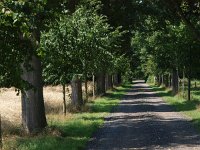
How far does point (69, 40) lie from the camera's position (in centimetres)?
2186

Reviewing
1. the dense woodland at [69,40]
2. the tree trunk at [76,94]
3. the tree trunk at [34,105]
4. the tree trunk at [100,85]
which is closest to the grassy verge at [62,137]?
the tree trunk at [34,105]

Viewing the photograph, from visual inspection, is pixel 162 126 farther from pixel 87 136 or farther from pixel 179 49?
pixel 179 49

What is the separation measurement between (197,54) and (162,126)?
13.8 meters

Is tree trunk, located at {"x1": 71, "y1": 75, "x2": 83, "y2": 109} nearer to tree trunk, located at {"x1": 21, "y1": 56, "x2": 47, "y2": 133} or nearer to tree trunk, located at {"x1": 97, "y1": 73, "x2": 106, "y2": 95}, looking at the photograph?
tree trunk, located at {"x1": 21, "y1": 56, "x2": 47, "y2": 133}

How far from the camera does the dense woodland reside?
846 cm

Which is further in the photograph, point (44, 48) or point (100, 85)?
point (100, 85)

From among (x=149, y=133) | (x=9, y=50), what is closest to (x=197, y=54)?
(x=149, y=133)

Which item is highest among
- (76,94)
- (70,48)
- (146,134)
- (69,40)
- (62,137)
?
(69,40)

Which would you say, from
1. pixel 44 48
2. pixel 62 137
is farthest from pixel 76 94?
pixel 44 48

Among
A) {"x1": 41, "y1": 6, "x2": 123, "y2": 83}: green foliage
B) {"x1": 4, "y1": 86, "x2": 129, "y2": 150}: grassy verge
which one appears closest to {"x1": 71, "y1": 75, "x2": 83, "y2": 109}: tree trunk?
{"x1": 41, "y1": 6, "x2": 123, "y2": 83}: green foliage

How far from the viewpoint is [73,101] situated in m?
27.9

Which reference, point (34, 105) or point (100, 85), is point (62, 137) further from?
point (100, 85)

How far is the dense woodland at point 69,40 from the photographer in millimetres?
8461

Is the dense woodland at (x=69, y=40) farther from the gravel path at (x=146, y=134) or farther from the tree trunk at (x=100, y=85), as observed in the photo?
the gravel path at (x=146, y=134)
